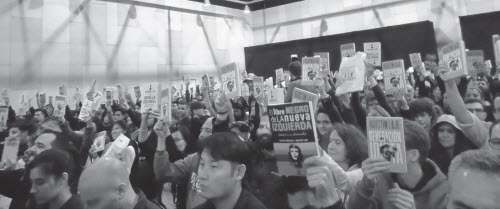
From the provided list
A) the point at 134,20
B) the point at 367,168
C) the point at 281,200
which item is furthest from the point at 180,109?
the point at 134,20

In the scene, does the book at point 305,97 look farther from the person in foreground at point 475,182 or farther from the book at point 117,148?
the book at point 117,148

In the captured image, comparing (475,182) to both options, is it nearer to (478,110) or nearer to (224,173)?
(224,173)

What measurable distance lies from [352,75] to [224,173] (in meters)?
2.32

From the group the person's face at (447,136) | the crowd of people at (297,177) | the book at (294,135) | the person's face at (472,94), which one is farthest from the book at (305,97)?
the person's face at (472,94)

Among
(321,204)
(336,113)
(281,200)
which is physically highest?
(336,113)

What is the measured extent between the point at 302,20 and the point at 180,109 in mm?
10602

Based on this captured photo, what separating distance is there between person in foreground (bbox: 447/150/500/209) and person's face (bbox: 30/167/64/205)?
9.34 feet

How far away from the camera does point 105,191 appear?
8.66 feet

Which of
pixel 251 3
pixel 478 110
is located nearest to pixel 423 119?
pixel 478 110

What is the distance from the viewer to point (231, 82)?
5.10m

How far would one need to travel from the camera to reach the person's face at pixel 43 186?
3.18 metres

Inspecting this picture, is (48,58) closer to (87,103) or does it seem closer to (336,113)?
(87,103)

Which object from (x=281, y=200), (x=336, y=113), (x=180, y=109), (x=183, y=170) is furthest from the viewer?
(x=180, y=109)

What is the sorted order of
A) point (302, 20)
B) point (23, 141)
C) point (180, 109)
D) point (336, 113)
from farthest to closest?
point (302, 20), point (180, 109), point (23, 141), point (336, 113)
